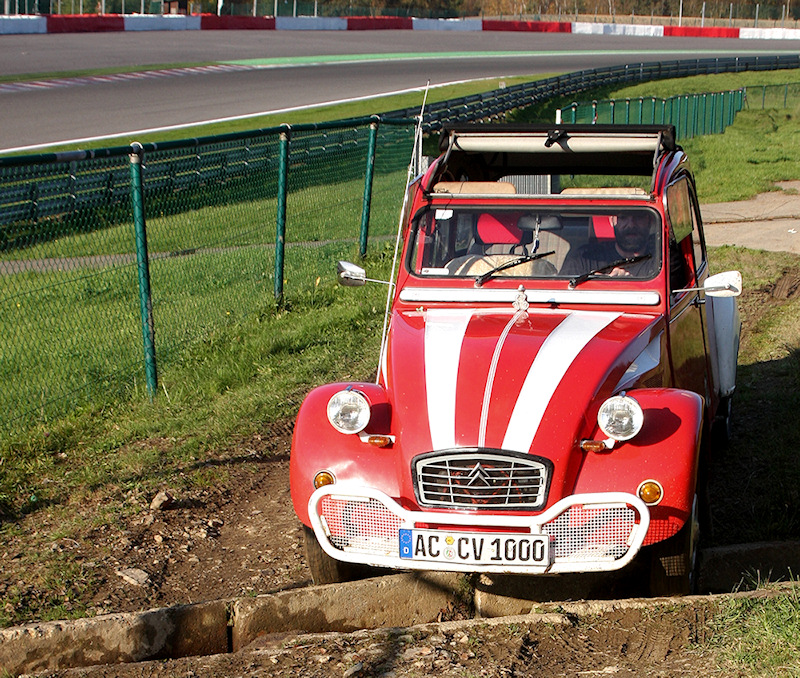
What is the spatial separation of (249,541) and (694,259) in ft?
10.4

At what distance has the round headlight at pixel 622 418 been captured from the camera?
166 inches

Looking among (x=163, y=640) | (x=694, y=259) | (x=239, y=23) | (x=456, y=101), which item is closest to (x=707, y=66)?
(x=239, y=23)

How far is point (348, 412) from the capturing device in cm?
455

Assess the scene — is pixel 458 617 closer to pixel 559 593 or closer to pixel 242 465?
pixel 559 593

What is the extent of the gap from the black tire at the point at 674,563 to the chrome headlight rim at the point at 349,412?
138cm

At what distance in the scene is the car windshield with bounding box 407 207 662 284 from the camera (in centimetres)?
558

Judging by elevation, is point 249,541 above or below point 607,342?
below

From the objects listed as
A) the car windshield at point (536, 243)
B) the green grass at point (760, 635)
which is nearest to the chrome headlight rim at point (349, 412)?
the car windshield at point (536, 243)

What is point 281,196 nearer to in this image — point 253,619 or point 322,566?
point 322,566

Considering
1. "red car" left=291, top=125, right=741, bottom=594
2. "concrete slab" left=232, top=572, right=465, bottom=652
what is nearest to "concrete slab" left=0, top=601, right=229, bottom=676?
"concrete slab" left=232, top=572, right=465, bottom=652

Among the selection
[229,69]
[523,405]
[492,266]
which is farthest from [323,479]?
[229,69]

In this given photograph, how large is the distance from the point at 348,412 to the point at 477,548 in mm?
849

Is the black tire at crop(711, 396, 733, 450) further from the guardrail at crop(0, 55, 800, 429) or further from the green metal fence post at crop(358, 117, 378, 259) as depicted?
the green metal fence post at crop(358, 117, 378, 259)

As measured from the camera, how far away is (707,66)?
145ft
